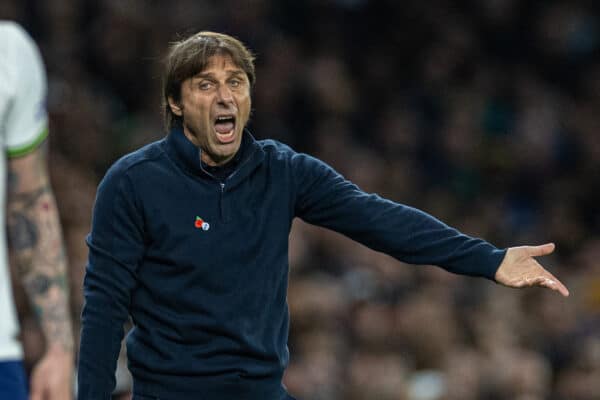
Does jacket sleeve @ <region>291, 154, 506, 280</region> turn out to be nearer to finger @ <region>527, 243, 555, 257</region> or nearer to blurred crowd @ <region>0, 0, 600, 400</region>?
finger @ <region>527, 243, 555, 257</region>

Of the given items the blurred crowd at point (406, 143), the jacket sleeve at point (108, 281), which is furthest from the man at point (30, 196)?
the blurred crowd at point (406, 143)

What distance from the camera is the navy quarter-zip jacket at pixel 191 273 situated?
2910mm

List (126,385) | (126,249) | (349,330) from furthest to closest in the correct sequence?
(349,330)
(126,385)
(126,249)

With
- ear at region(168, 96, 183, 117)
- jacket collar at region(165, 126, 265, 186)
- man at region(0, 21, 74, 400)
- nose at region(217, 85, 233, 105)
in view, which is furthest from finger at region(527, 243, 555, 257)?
man at region(0, 21, 74, 400)

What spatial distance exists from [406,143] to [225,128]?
578 cm

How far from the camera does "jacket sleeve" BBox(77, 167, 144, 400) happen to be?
114 inches

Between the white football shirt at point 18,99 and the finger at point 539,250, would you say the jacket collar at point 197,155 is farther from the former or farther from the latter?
the finger at point 539,250

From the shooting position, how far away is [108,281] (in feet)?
9.53

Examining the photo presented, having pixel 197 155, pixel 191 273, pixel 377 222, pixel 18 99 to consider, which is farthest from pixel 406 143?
pixel 191 273

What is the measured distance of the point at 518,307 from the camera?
7922 mm

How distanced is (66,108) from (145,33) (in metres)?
0.94

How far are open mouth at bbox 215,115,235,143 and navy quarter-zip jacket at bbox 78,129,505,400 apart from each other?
7 cm

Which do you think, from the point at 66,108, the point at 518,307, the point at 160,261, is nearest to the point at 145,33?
the point at 66,108

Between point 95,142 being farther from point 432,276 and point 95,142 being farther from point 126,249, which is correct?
point 126,249
